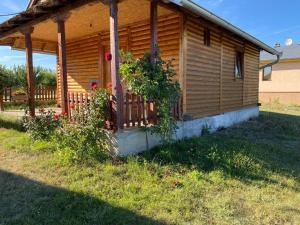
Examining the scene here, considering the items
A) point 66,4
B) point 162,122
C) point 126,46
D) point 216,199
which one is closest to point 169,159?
point 162,122

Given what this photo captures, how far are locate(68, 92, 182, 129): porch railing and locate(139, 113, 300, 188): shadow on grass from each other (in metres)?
0.66

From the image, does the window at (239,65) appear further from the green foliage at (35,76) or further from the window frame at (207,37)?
the green foliage at (35,76)

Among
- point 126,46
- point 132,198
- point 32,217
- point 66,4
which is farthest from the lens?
point 126,46

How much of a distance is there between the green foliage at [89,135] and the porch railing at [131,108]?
13 cm

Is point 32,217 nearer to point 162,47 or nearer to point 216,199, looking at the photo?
point 216,199

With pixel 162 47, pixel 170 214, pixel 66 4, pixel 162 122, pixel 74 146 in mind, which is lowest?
pixel 170 214

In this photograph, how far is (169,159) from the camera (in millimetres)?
5527

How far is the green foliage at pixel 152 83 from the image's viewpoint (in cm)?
546

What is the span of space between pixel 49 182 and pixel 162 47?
462 cm

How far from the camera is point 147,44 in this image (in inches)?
323

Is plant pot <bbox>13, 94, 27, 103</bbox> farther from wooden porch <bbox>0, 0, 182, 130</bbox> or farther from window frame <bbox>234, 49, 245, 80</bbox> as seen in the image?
window frame <bbox>234, 49, 245, 80</bbox>

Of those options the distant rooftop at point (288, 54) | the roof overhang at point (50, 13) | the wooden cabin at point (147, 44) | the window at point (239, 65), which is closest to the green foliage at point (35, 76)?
the wooden cabin at point (147, 44)

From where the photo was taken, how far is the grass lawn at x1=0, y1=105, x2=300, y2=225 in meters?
3.60

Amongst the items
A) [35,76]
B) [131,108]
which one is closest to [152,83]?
[131,108]
